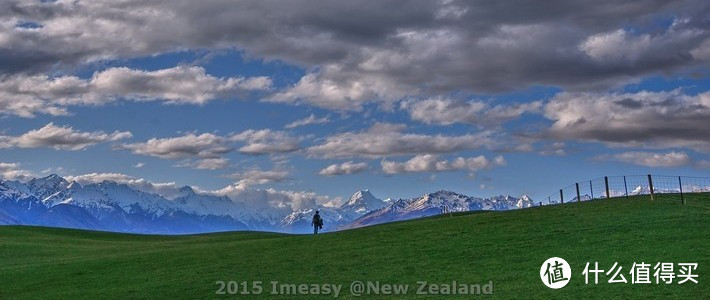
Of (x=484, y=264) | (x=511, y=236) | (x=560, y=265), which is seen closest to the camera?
(x=560, y=265)

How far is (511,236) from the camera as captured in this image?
161 feet

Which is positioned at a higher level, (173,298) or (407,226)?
(407,226)

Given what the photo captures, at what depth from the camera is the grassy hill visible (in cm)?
3641

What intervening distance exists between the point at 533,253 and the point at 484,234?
9.75 metres

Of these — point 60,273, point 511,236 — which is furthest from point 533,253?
point 60,273

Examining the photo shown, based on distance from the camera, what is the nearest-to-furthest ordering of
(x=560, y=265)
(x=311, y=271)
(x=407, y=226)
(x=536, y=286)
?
(x=536, y=286) → (x=560, y=265) → (x=311, y=271) → (x=407, y=226)

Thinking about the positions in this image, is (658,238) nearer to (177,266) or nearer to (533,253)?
(533,253)

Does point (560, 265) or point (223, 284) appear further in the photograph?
point (223, 284)

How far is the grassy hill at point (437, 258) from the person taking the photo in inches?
1433

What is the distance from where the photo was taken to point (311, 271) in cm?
4288

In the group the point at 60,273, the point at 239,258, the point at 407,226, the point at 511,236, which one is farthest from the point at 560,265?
the point at 60,273

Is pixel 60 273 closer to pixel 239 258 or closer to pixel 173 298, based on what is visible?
pixel 239 258

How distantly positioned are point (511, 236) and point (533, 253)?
732cm

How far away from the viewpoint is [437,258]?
4344cm
